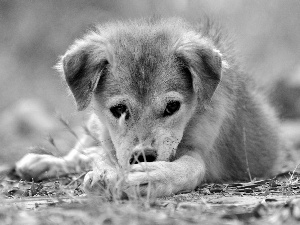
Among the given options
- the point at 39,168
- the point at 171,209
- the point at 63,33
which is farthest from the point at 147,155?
the point at 63,33

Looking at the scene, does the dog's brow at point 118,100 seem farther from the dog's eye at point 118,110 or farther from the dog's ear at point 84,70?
the dog's ear at point 84,70

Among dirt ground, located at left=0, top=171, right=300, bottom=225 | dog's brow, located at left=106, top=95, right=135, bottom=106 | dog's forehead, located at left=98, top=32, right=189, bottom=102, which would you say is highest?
dog's forehead, located at left=98, top=32, right=189, bottom=102

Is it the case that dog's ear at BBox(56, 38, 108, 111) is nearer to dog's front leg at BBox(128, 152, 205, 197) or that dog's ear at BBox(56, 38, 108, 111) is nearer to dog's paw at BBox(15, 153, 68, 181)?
dog's front leg at BBox(128, 152, 205, 197)

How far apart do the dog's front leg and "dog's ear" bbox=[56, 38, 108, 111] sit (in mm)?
1016

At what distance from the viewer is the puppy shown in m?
4.82

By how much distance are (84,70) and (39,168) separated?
174cm

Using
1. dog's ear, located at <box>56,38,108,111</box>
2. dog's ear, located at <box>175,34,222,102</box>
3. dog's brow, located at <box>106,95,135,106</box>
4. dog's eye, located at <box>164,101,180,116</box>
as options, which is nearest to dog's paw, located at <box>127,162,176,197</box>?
dog's eye, located at <box>164,101,180,116</box>

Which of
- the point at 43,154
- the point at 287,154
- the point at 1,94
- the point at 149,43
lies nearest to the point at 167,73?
the point at 149,43

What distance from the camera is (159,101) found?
5121mm

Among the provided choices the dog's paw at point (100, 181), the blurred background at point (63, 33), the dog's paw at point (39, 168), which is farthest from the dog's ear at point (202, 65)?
the blurred background at point (63, 33)

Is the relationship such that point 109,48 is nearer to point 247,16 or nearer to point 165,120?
point 165,120

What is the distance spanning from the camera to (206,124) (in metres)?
5.66

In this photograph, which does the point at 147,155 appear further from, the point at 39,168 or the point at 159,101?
the point at 39,168

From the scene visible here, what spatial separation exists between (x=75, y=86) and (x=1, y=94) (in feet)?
33.2
